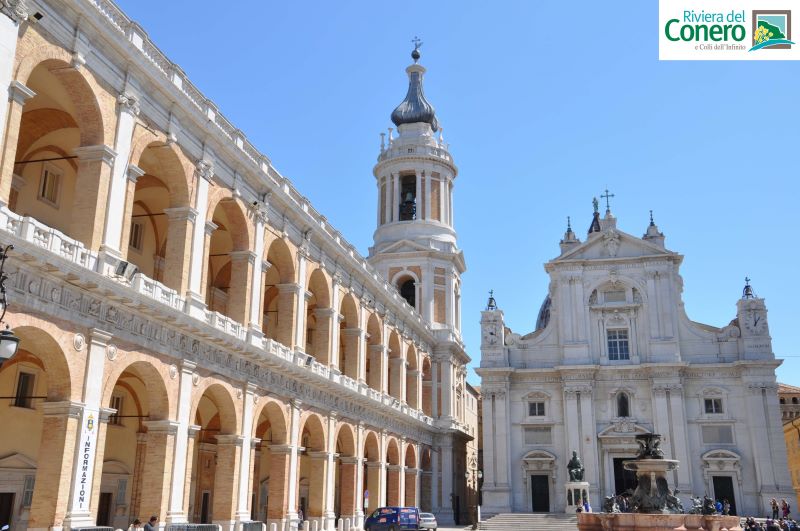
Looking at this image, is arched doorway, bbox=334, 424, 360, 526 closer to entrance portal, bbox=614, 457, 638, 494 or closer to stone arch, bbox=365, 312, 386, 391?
stone arch, bbox=365, 312, 386, 391

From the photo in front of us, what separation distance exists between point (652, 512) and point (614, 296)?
28.2 meters

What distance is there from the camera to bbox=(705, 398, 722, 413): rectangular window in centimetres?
4681

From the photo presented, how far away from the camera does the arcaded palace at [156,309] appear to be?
1762 centimetres

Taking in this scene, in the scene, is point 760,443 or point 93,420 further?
point 760,443

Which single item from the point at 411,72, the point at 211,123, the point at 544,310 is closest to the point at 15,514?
the point at 211,123

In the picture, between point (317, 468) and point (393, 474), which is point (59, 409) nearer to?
point (317, 468)

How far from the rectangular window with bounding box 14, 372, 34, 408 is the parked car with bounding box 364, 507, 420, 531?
49.6 feet

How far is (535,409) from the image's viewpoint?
49.6 m

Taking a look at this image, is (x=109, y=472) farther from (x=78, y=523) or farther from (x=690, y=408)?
(x=690, y=408)

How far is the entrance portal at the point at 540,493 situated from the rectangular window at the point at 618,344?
28.9 feet

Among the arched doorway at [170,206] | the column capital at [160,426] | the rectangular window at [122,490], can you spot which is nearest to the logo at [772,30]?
the arched doorway at [170,206]

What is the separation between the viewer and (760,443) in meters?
44.7

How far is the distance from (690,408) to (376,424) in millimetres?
20169

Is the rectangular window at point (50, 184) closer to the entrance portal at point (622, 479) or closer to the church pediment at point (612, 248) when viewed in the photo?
the church pediment at point (612, 248)
